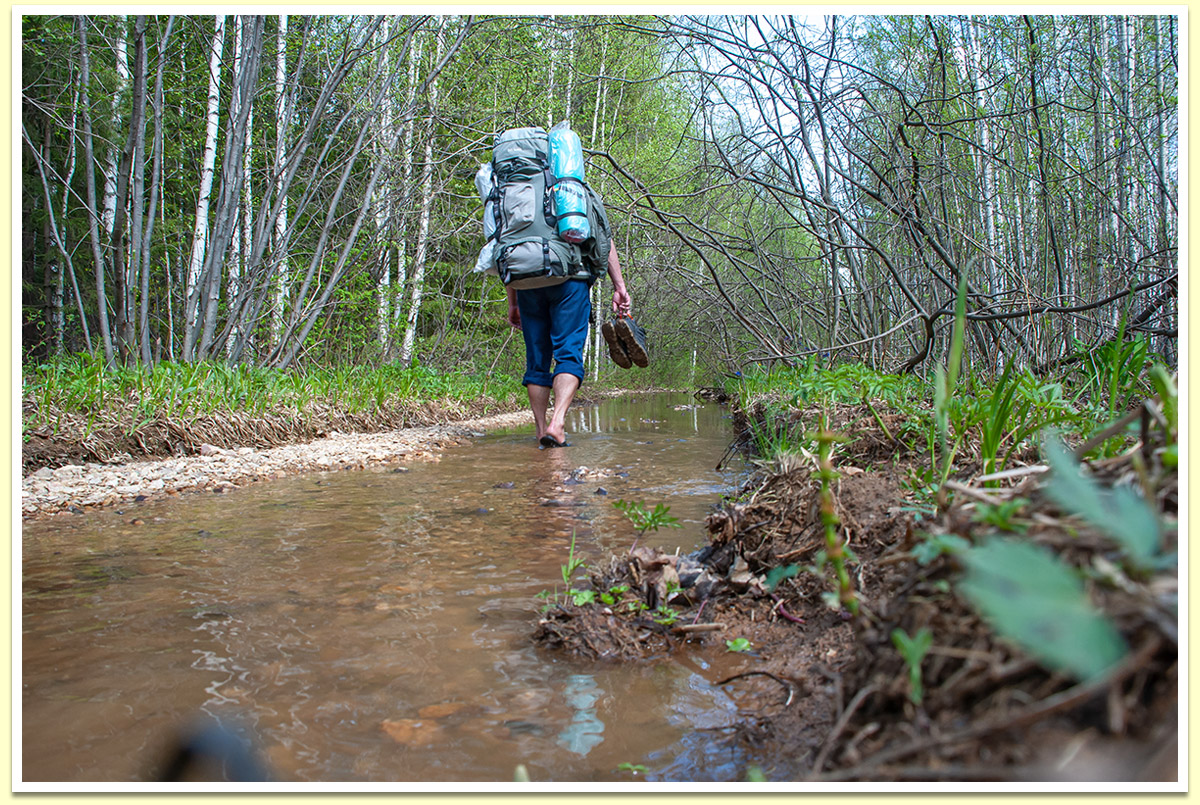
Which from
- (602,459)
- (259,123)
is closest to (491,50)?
(259,123)

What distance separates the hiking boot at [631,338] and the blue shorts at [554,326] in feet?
0.89

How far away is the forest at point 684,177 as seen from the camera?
169 inches

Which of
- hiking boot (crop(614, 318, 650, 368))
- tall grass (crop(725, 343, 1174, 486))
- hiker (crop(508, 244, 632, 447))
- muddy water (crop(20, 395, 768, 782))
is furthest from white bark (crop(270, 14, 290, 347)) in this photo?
tall grass (crop(725, 343, 1174, 486))

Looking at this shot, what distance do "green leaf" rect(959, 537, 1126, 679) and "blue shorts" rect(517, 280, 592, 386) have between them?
4446mm

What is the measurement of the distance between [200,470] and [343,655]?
264cm

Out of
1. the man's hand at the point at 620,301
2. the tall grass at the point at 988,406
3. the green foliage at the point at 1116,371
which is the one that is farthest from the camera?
the man's hand at the point at 620,301

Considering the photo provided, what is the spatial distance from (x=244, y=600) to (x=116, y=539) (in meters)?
0.95

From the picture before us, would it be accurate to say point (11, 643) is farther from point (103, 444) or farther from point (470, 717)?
point (103, 444)

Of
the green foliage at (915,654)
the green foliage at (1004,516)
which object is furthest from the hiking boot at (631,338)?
the green foliage at (915,654)

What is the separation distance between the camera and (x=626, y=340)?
200 inches

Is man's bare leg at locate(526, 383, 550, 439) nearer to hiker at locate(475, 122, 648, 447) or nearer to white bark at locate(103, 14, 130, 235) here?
hiker at locate(475, 122, 648, 447)

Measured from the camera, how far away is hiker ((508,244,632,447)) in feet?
15.8

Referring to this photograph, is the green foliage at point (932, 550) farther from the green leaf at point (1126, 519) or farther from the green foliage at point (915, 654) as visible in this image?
the green leaf at point (1126, 519)

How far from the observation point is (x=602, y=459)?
4.22m
